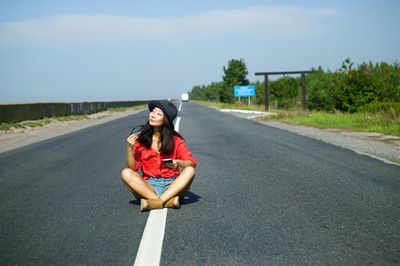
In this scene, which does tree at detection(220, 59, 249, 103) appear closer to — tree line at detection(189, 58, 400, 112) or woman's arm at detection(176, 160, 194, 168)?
tree line at detection(189, 58, 400, 112)

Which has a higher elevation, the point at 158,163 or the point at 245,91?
the point at 245,91

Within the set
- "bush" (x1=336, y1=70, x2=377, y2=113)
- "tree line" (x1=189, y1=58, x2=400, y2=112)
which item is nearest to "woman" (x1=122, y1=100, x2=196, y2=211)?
"tree line" (x1=189, y1=58, x2=400, y2=112)

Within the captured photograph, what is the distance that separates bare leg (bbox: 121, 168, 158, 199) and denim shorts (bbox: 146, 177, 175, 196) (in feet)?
0.54

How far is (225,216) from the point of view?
4.64 metres

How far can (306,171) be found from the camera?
7711 mm

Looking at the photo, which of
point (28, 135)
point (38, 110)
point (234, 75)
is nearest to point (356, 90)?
point (28, 135)

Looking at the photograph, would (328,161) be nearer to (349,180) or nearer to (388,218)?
(349,180)

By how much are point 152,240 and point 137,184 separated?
3.51 feet

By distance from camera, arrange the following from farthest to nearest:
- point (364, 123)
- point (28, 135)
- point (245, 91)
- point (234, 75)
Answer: point (234, 75), point (245, 91), point (28, 135), point (364, 123)

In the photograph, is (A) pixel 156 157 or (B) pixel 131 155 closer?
(B) pixel 131 155

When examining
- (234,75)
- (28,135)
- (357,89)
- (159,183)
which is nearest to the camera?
(159,183)

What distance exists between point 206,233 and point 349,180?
11.7 ft

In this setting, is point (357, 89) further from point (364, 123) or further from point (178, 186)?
point (178, 186)

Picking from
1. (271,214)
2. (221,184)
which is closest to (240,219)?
(271,214)
